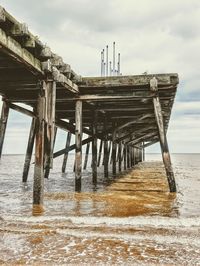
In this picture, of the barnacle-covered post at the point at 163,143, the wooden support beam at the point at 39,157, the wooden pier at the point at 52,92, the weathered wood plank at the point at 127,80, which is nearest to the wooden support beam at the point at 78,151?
the wooden pier at the point at 52,92

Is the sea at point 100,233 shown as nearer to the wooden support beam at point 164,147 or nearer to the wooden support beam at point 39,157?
the wooden support beam at point 39,157

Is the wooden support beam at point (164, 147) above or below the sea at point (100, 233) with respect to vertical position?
above

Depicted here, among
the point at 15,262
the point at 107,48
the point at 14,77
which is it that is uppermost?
the point at 107,48

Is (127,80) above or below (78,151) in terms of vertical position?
above

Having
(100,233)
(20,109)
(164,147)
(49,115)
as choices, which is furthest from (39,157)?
(164,147)

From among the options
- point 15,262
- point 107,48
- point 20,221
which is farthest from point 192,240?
point 107,48

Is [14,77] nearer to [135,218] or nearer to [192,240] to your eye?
[135,218]

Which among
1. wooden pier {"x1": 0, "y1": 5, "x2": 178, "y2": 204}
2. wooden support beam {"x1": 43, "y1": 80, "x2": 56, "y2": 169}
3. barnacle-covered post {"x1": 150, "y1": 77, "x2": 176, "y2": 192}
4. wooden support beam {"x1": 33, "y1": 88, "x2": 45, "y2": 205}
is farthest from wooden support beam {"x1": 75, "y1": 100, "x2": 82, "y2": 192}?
wooden support beam {"x1": 33, "y1": 88, "x2": 45, "y2": 205}

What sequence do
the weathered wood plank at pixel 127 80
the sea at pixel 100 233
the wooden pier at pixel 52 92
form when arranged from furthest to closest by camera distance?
the weathered wood plank at pixel 127 80, the wooden pier at pixel 52 92, the sea at pixel 100 233

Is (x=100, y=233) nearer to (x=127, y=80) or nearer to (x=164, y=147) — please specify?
(x=164, y=147)

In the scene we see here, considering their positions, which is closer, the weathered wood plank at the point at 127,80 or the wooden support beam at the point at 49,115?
the wooden support beam at the point at 49,115

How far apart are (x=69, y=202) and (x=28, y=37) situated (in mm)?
3609

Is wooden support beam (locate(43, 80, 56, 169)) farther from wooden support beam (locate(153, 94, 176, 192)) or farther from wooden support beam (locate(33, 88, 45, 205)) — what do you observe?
wooden support beam (locate(153, 94, 176, 192))

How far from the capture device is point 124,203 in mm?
7008
